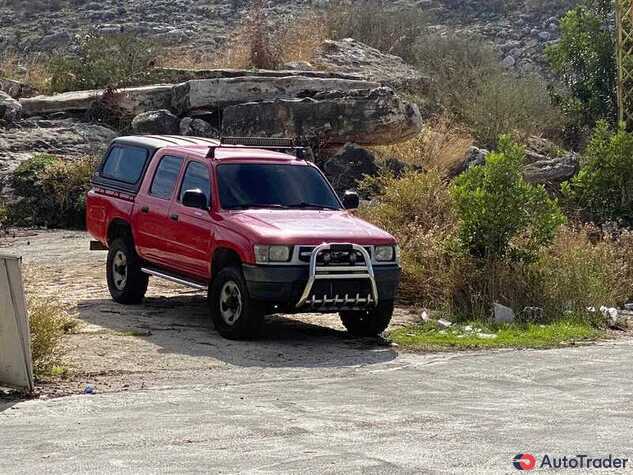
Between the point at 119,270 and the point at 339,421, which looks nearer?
the point at 339,421

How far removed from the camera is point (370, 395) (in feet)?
32.9

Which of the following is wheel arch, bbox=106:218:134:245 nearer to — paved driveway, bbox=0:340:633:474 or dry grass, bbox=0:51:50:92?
paved driveway, bbox=0:340:633:474

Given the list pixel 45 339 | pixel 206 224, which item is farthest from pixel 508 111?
pixel 45 339

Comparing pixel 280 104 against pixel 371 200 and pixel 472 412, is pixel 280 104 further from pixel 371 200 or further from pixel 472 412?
pixel 472 412

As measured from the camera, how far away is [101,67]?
2728 centimetres

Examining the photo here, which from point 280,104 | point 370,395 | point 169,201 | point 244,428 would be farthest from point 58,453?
point 280,104

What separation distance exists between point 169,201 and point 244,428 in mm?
5724

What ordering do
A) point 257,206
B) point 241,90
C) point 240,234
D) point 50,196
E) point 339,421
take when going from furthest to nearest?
1. point 241,90
2. point 50,196
3. point 257,206
4. point 240,234
5. point 339,421

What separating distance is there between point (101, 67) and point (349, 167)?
24.1ft

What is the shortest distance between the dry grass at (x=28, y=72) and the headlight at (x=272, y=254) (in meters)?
16.4

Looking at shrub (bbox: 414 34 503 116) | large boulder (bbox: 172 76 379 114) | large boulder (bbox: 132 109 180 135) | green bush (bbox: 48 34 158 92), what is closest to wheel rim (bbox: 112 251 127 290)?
large boulder (bbox: 132 109 180 135)

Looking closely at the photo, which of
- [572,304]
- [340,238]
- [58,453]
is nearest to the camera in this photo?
[58,453]

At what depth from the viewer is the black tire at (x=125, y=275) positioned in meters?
14.6

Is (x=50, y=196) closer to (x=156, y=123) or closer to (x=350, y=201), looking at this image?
(x=156, y=123)
